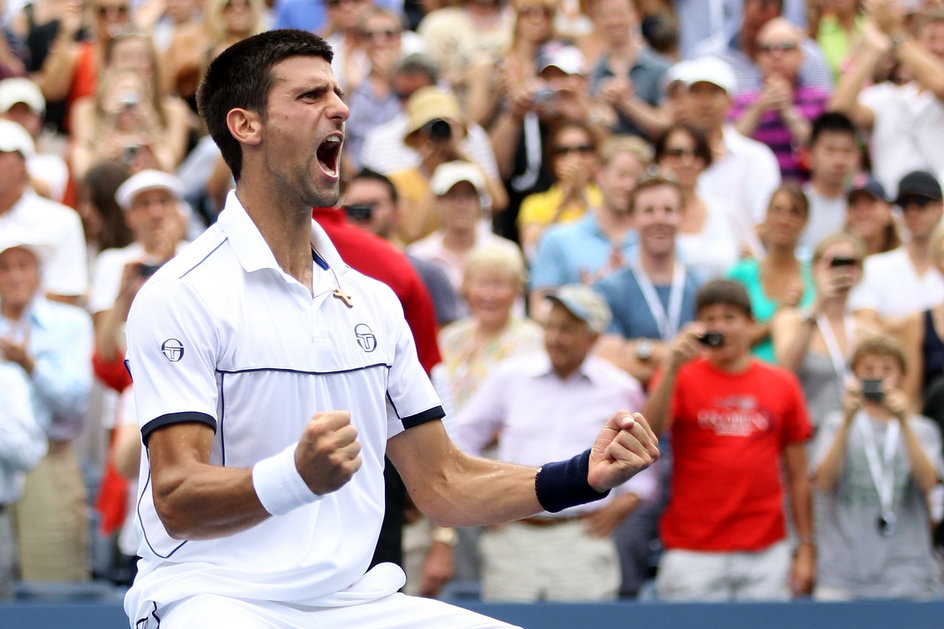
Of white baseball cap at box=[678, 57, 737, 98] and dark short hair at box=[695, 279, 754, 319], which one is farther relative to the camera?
white baseball cap at box=[678, 57, 737, 98]

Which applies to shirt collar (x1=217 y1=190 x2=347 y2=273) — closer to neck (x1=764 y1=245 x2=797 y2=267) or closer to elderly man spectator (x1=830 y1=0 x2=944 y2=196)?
neck (x1=764 y1=245 x2=797 y2=267)

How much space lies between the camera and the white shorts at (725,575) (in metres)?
7.11

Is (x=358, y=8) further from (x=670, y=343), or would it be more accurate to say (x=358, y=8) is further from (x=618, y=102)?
(x=670, y=343)

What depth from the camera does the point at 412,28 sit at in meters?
12.5

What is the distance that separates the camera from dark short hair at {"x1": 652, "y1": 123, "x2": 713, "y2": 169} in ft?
29.6

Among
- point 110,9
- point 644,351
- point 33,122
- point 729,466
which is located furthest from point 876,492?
point 110,9

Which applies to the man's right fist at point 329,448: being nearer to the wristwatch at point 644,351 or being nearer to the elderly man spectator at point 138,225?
the wristwatch at point 644,351

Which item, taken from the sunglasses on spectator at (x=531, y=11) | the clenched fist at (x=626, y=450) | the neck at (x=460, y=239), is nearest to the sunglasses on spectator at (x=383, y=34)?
the sunglasses on spectator at (x=531, y=11)

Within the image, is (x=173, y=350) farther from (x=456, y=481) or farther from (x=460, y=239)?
(x=460, y=239)

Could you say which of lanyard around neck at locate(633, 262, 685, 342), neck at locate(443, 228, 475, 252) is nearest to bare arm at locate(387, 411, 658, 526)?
lanyard around neck at locate(633, 262, 685, 342)

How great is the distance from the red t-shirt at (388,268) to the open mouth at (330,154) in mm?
1538

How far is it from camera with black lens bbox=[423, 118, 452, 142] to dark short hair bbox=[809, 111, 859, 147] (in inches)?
84.5

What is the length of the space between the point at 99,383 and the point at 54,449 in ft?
2.58

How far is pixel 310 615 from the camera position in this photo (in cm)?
377
